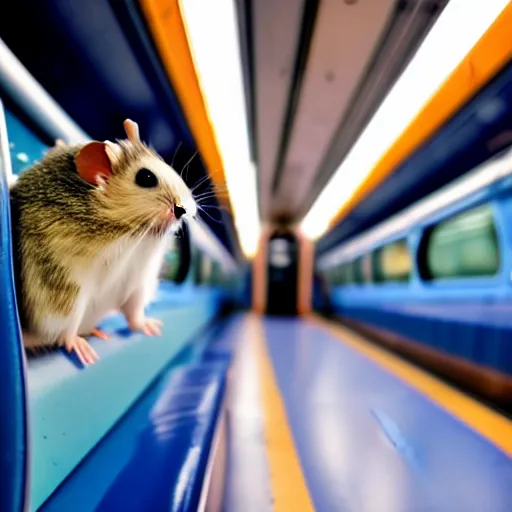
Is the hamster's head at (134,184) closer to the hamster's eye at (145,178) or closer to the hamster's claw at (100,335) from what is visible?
the hamster's eye at (145,178)

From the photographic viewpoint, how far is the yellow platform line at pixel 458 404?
1643mm

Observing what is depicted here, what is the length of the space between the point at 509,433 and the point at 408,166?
5.93 feet

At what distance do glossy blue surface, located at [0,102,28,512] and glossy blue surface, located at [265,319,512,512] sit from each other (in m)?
0.85

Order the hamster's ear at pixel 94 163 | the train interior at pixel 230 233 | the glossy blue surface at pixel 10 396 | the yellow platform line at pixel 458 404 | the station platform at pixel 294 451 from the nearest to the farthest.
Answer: the glossy blue surface at pixel 10 396
the hamster's ear at pixel 94 163
the train interior at pixel 230 233
the station platform at pixel 294 451
the yellow platform line at pixel 458 404

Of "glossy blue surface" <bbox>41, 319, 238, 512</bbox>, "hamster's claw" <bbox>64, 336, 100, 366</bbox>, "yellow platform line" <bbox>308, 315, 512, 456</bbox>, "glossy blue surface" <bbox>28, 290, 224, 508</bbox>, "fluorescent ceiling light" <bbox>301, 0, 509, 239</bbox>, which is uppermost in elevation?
"fluorescent ceiling light" <bbox>301, 0, 509, 239</bbox>

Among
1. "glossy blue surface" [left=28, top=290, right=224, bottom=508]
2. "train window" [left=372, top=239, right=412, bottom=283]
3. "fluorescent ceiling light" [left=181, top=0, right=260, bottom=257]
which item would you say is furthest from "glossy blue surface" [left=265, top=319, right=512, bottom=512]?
"train window" [left=372, top=239, right=412, bottom=283]

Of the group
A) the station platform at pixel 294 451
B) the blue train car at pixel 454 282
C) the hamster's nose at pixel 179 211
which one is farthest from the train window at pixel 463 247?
the hamster's nose at pixel 179 211

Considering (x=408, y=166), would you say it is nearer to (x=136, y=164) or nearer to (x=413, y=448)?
(x=413, y=448)

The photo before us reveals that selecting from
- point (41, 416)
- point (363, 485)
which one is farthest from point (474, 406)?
point (41, 416)

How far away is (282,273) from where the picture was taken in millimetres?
9445

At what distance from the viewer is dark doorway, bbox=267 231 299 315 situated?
934 centimetres

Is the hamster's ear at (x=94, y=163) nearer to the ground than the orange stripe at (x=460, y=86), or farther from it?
nearer to the ground

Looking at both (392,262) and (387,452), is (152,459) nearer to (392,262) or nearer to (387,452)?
(387,452)

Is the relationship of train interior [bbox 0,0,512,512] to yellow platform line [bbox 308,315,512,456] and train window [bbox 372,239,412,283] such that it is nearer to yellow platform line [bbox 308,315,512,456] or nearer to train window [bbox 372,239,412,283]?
yellow platform line [bbox 308,315,512,456]
